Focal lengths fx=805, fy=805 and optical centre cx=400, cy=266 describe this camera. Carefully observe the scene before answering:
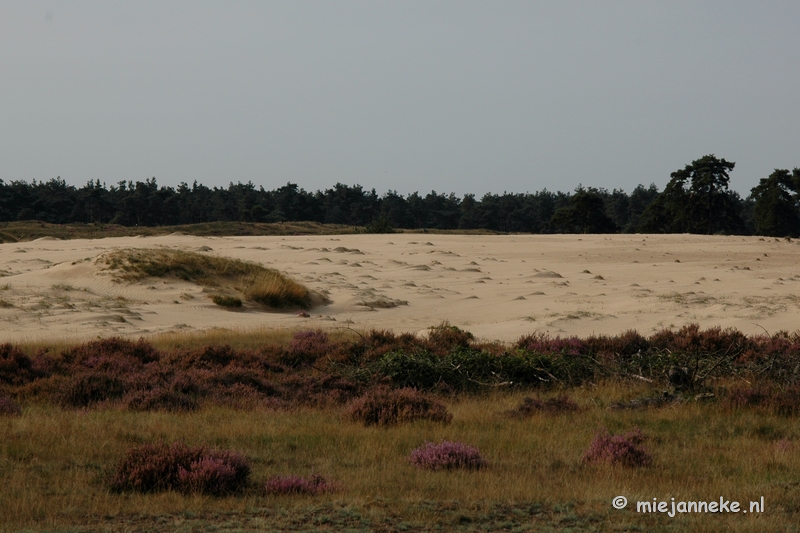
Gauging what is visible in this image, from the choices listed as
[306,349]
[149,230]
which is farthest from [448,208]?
[306,349]

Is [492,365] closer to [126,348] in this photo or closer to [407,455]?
[407,455]

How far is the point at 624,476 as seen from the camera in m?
6.81

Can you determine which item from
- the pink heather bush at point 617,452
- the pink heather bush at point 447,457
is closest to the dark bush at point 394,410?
the pink heather bush at point 447,457

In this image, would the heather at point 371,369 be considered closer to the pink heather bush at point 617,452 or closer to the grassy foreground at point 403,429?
the grassy foreground at point 403,429

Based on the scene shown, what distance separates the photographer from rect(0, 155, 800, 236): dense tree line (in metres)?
60.1

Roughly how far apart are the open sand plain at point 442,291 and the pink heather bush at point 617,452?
29.2 ft

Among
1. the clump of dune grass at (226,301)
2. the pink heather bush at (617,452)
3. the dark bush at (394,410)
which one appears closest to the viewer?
the pink heather bush at (617,452)

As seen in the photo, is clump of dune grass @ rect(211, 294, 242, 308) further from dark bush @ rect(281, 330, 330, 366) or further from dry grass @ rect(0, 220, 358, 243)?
dry grass @ rect(0, 220, 358, 243)

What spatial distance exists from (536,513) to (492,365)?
21.2ft

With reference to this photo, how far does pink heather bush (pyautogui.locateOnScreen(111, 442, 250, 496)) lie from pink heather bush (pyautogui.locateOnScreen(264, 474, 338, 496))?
259mm

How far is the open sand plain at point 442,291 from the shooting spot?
17891mm

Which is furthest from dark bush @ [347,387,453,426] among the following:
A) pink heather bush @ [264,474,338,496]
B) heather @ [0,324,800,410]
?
pink heather bush @ [264,474,338,496]

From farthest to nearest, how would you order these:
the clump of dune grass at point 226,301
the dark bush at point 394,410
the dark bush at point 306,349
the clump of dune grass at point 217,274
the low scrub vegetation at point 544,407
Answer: the clump of dune grass at point 217,274 < the clump of dune grass at point 226,301 < the dark bush at point 306,349 < the low scrub vegetation at point 544,407 < the dark bush at point 394,410

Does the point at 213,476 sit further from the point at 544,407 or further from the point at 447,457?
the point at 544,407
